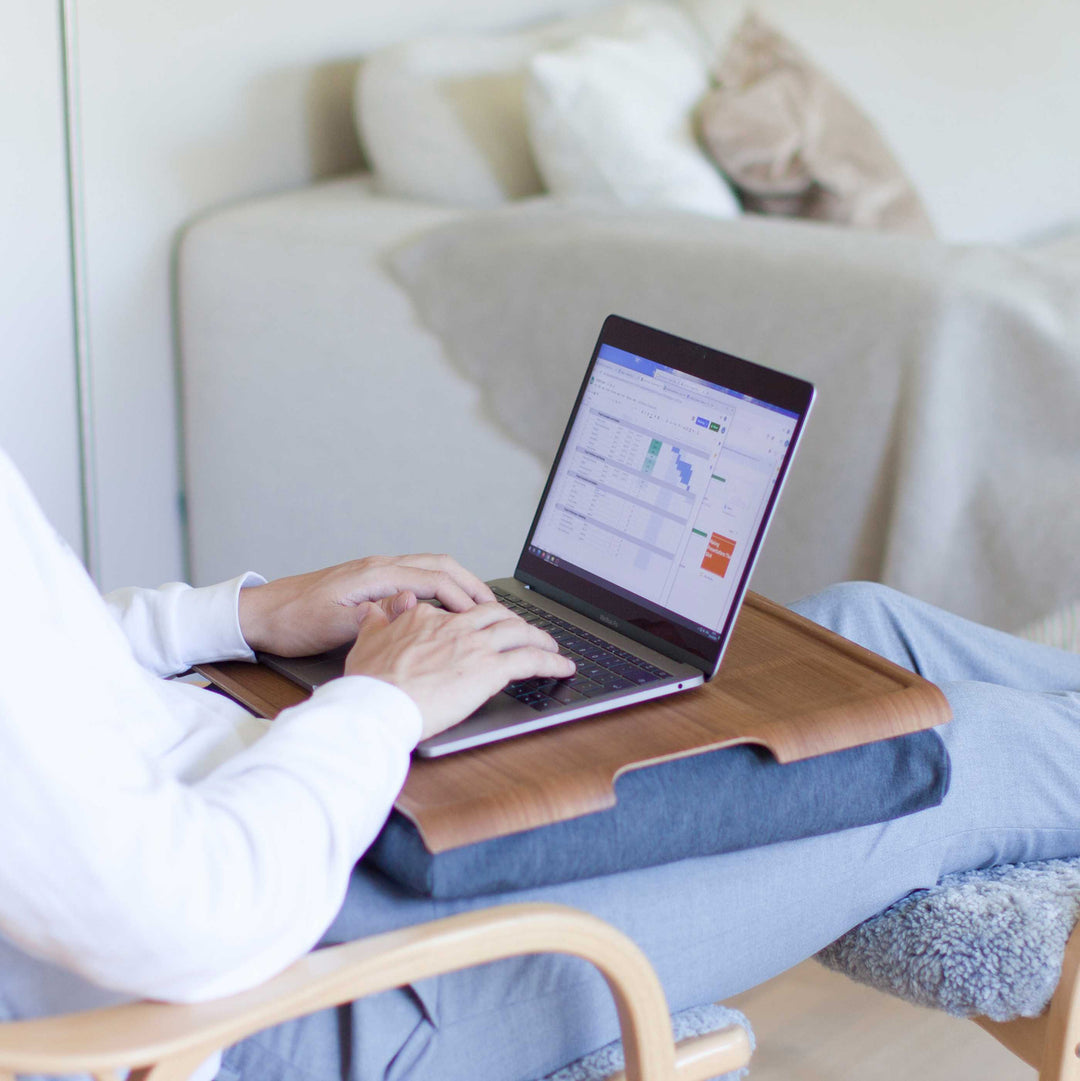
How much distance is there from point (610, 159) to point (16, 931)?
68.2 inches

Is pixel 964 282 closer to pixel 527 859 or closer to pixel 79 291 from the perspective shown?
pixel 527 859

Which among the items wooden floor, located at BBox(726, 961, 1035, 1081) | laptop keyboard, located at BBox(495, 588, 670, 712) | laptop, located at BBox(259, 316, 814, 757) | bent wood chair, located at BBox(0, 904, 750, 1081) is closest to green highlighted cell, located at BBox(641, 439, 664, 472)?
laptop, located at BBox(259, 316, 814, 757)

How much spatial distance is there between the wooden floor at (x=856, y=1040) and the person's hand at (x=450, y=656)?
30.4 inches

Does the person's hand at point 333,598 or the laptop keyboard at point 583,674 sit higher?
the person's hand at point 333,598

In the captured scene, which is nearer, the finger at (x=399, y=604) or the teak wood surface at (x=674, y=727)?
the teak wood surface at (x=674, y=727)

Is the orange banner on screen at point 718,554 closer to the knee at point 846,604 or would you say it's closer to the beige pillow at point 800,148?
the knee at point 846,604

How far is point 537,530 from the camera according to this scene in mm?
1105

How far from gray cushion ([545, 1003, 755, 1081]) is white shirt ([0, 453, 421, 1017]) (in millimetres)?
236

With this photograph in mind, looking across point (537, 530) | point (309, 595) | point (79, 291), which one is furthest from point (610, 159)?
point (309, 595)

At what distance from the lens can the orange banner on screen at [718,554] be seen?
95cm

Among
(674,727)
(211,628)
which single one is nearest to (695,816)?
(674,727)

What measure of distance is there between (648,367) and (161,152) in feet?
4.67

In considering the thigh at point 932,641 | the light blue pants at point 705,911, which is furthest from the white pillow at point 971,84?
the light blue pants at point 705,911

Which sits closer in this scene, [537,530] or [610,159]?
[537,530]
